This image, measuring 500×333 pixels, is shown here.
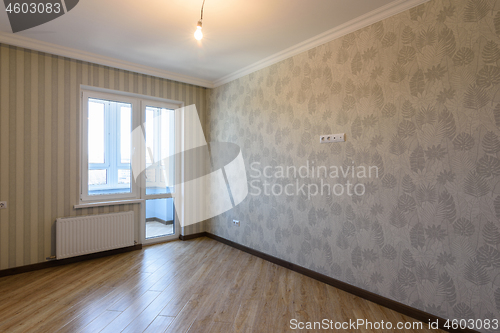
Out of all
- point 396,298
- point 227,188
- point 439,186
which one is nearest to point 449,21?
point 439,186

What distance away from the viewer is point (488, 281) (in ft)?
6.52

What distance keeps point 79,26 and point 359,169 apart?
330cm

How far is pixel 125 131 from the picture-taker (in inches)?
164

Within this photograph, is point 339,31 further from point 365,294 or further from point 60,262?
point 60,262

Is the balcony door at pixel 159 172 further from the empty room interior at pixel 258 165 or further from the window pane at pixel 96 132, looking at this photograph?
the window pane at pixel 96 132

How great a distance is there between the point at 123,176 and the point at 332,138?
312cm

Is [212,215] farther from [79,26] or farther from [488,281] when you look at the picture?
[488,281]

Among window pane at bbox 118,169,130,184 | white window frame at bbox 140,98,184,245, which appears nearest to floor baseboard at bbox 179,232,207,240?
white window frame at bbox 140,98,184,245

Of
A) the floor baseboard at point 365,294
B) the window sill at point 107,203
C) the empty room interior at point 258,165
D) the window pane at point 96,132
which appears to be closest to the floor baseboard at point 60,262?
the empty room interior at point 258,165

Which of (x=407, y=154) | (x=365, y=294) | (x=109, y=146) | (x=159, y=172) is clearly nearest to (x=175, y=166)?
(x=159, y=172)

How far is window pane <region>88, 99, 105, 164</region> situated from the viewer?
3.84 metres

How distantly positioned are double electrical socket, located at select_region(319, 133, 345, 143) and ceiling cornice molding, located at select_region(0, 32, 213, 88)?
8.56ft

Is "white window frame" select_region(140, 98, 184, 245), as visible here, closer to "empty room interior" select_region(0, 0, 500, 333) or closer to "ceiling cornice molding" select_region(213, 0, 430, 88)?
"empty room interior" select_region(0, 0, 500, 333)

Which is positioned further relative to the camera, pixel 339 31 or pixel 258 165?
pixel 258 165
